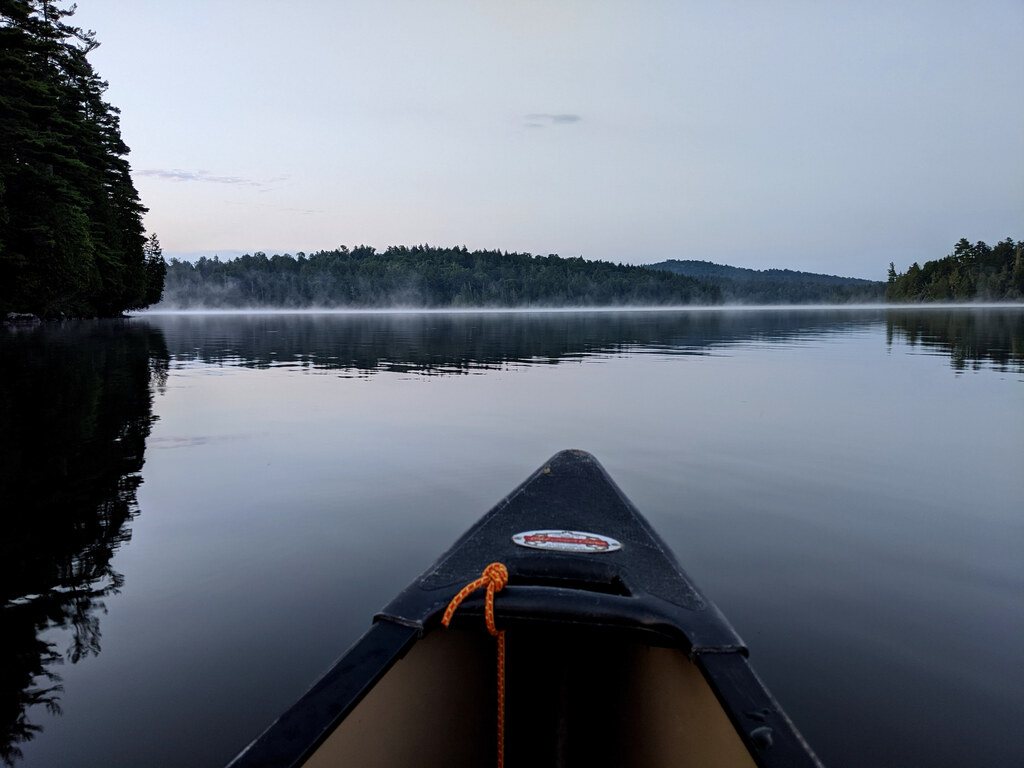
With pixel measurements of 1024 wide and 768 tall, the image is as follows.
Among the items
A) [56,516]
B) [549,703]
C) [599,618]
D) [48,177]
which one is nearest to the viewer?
[599,618]

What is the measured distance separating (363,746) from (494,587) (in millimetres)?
824

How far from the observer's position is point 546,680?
3.21 metres

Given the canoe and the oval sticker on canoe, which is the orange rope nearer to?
the canoe

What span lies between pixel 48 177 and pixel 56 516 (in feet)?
148

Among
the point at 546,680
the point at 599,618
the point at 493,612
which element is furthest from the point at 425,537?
the point at 599,618

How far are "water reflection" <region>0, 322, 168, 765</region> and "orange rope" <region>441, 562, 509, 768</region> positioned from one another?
2381 mm

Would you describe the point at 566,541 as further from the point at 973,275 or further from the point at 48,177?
the point at 973,275

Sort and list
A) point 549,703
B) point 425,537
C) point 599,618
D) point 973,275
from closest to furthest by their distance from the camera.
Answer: point 599,618
point 549,703
point 425,537
point 973,275

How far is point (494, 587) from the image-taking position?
119 inches

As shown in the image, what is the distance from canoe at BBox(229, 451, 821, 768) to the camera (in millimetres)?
2562

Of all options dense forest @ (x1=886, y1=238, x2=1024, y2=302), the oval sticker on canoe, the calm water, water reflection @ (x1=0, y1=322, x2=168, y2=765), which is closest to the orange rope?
the oval sticker on canoe

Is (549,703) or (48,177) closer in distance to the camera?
(549,703)

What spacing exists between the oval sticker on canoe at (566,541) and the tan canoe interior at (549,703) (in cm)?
74

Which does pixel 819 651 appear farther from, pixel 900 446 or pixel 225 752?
pixel 900 446
